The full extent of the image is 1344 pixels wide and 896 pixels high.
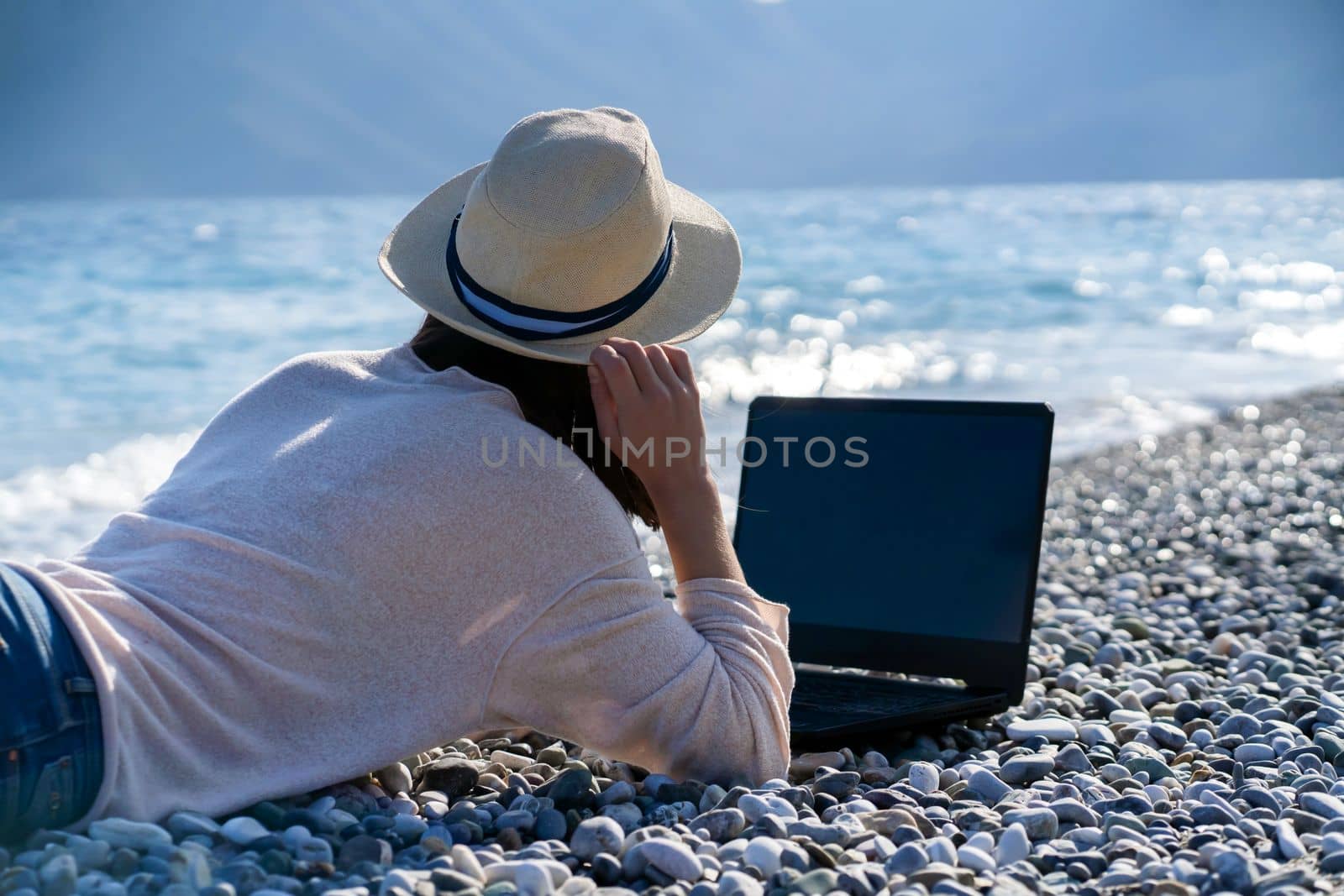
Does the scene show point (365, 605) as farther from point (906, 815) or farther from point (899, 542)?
point (899, 542)

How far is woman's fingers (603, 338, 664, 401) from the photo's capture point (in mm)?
1984

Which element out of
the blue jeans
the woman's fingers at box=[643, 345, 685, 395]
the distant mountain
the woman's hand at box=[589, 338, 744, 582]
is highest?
the distant mountain

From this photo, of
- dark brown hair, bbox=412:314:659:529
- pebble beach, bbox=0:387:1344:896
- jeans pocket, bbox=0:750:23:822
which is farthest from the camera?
dark brown hair, bbox=412:314:659:529

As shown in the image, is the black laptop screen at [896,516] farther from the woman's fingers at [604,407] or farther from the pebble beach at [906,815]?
the woman's fingers at [604,407]

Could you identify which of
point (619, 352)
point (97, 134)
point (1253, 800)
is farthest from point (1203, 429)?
point (97, 134)

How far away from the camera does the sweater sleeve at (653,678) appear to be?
1.89 m

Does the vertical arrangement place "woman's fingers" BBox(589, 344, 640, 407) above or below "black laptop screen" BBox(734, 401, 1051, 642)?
above

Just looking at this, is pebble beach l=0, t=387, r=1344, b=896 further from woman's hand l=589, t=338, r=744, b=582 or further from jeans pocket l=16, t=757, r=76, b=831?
woman's hand l=589, t=338, r=744, b=582

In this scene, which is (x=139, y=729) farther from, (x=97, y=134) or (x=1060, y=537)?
(x=97, y=134)

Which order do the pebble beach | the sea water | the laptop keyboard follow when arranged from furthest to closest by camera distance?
the sea water
the laptop keyboard
the pebble beach

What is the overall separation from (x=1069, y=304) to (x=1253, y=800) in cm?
1674

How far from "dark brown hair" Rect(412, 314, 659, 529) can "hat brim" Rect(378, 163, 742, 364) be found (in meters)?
0.05

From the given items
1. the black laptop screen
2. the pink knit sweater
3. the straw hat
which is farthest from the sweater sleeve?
the black laptop screen

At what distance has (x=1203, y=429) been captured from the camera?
920cm
